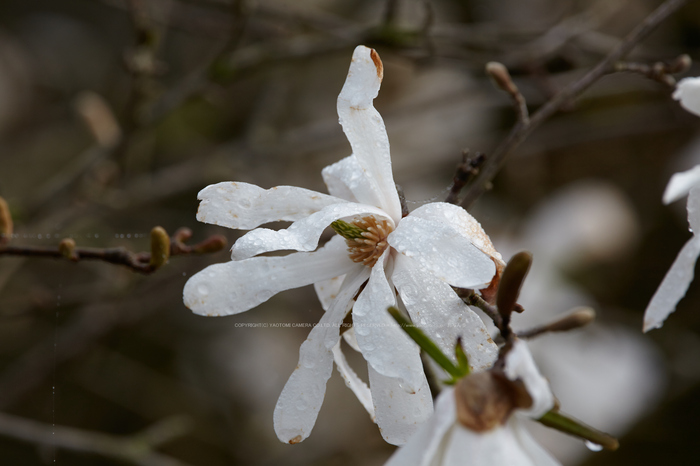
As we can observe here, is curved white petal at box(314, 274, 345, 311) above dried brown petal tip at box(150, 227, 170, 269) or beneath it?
beneath

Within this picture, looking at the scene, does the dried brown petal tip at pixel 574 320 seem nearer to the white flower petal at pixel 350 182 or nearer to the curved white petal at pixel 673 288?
the curved white petal at pixel 673 288

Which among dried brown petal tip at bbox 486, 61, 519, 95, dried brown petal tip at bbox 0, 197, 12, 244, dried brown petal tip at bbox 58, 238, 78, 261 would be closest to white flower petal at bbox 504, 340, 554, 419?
dried brown petal tip at bbox 486, 61, 519, 95

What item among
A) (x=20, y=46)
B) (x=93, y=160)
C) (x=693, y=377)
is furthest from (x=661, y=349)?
(x=20, y=46)

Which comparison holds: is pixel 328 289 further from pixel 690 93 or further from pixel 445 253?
pixel 690 93

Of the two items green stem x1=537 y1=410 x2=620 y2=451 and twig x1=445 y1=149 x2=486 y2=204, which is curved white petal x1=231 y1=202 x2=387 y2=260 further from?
green stem x1=537 y1=410 x2=620 y2=451

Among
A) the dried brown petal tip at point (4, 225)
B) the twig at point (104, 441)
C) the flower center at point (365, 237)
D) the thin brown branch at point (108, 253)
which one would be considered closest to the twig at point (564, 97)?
the flower center at point (365, 237)

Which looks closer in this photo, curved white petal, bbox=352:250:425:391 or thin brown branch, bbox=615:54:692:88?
curved white petal, bbox=352:250:425:391

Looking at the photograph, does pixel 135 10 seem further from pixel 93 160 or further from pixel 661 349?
pixel 661 349
